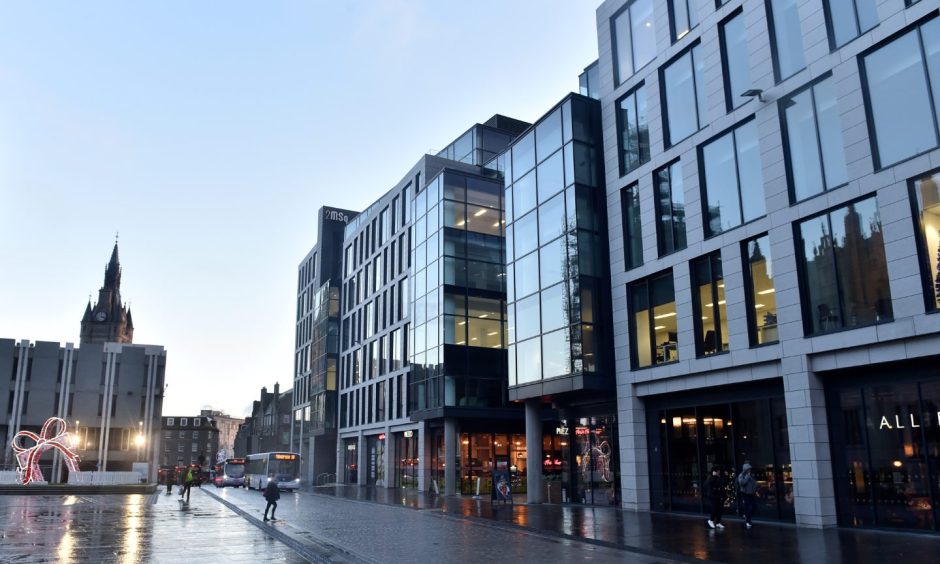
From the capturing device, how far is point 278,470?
54000mm

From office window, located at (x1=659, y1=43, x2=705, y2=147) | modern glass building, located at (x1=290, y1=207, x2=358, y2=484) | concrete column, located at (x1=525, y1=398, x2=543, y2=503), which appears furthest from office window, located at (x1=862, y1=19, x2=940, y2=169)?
modern glass building, located at (x1=290, y1=207, x2=358, y2=484)

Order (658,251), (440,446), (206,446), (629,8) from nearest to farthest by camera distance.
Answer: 1. (658,251)
2. (629,8)
3. (440,446)
4. (206,446)

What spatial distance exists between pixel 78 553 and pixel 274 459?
39242mm

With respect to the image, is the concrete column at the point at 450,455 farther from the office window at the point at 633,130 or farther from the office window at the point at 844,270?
the office window at the point at 844,270

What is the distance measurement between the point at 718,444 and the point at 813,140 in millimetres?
10181

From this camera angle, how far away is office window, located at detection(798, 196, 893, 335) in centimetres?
1917

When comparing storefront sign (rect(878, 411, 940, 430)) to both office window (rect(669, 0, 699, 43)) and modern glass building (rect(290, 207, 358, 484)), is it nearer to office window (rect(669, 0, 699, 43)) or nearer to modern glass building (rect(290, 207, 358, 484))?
office window (rect(669, 0, 699, 43))

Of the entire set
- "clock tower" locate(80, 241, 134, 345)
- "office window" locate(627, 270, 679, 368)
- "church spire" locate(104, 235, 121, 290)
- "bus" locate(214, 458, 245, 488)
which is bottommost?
"bus" locate(214, 458, 245, 488)

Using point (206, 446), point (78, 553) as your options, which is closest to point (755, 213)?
point (78, 553)

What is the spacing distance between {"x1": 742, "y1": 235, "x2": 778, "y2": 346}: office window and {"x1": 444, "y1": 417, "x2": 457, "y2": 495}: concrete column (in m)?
23.7

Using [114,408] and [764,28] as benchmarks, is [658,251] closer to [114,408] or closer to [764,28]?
[764,28]

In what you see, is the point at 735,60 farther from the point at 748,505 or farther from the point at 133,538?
the point at 133,538

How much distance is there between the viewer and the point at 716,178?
24891mm

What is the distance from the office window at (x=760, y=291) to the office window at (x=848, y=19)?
238 inches
